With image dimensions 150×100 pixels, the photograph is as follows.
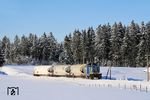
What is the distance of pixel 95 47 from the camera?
13762 centimetres

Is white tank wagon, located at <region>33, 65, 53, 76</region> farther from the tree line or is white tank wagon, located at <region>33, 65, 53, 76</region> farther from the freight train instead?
the tree line

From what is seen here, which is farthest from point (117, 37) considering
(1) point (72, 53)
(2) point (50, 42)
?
(2) point (50, 42)

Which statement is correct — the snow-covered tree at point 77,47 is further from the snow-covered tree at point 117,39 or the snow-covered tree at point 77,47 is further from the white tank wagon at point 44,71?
the white tank wagon at point 44,71

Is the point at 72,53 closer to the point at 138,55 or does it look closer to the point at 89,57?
the point at 89,57

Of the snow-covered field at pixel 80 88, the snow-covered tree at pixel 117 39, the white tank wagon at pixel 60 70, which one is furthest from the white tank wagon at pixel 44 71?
the snow-covered tree at pixel 117 39

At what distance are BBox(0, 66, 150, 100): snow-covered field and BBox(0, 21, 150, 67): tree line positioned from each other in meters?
12.8

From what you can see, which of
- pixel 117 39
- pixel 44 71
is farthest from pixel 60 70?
pixel 117 39

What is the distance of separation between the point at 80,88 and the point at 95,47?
7898cm

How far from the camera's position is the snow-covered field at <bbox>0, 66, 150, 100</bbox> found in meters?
A: 42.9

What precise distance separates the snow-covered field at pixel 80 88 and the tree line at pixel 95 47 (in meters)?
12.8

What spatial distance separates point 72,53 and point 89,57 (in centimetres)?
1175

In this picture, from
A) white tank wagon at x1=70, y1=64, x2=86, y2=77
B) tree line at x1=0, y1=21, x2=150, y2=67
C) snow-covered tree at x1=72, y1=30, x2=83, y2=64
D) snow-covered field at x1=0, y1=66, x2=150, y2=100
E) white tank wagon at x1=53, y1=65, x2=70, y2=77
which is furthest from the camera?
snow-covered tree at x1=72, y1=30, x2=83, y2=64

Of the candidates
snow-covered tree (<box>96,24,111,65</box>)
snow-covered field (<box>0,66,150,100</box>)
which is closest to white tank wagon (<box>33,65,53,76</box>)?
snow-covered field (<box>0,66,150,100</box>)

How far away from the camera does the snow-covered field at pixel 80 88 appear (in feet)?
141
